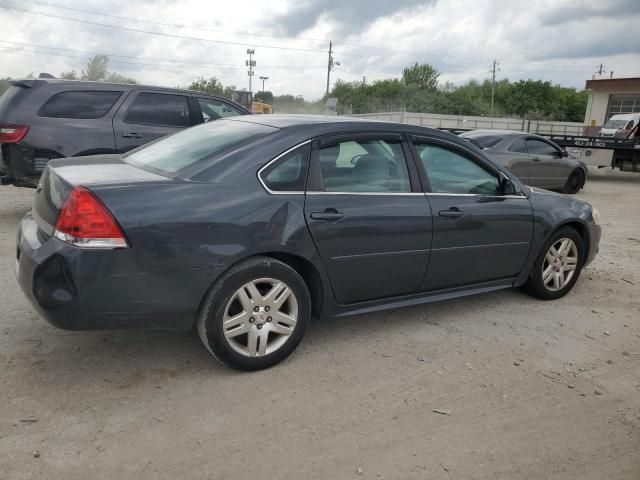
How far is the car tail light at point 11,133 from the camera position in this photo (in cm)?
625

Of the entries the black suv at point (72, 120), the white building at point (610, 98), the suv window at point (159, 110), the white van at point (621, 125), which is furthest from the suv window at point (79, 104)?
→ the white building at point (610, 98)

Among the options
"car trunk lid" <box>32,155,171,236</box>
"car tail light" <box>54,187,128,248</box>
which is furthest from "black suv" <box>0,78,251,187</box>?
"car tail light" <box>54,187,128,248</box>

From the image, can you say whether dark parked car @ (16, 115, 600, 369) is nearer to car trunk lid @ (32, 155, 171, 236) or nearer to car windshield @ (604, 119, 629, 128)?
car trunk lid @ (32, 155, 171, 236)

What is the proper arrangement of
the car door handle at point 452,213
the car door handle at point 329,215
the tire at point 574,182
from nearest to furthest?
the car door handle at point 329,215 < the car door handle at point 452,213 < the tire at point 574,182

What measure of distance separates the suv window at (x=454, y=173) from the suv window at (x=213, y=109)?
456cm

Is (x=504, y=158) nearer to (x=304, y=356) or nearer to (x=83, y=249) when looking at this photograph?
(x=304, y=356)

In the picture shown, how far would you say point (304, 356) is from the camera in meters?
3.61

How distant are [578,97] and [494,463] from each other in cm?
9735

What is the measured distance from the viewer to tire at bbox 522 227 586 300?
15.5ft

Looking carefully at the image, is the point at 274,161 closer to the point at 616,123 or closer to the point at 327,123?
the point at 327,123

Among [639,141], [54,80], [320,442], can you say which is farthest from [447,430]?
[639,141]

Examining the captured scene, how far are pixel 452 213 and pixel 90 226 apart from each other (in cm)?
244

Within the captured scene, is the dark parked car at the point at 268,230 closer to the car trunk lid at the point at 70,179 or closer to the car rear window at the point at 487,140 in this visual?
the car trunk lid at the point at 70,179

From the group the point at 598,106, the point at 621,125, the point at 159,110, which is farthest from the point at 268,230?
the point at 598,106
